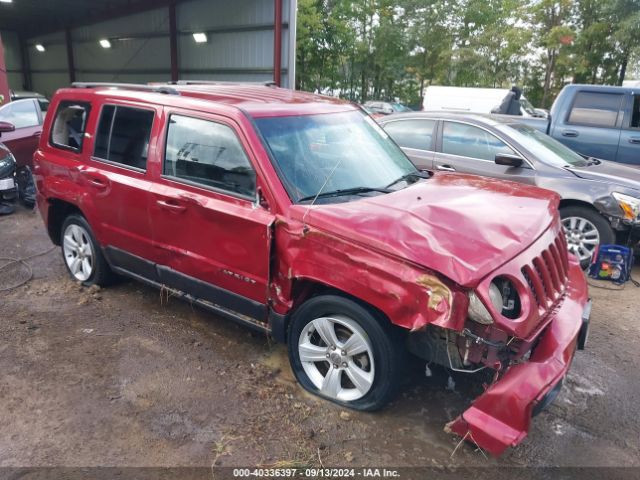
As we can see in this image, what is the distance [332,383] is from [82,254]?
9.82 ft

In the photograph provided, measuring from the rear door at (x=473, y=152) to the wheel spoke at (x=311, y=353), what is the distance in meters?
3.46

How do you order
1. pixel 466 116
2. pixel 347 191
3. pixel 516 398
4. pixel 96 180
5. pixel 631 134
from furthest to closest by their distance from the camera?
1. pixel 631 134
2. pixel 466 116
3. pixel 96 180
4. pixel 347 191
5. pixel 516 398

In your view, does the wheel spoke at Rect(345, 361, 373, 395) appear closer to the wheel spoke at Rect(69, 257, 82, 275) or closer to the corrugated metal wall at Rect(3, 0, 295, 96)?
the wheel spoke at Rect(69, 257, 82, 275)

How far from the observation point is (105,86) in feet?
15.2

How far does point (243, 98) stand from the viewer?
3846 mm

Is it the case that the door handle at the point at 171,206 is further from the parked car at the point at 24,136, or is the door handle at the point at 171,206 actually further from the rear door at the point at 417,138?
the parked car at the point at 24,136

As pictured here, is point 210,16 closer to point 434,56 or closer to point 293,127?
point 293,127

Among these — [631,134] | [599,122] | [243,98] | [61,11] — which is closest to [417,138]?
[599,122]

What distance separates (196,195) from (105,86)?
1853 millimetres

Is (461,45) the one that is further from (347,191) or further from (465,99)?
(347,191)

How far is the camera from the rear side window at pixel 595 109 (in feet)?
25.9

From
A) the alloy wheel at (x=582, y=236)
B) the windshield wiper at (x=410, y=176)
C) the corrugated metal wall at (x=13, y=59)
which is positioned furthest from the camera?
the corrugated metal wall at (x=13, y=59)

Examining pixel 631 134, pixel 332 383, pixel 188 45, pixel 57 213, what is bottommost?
pixel 332 383

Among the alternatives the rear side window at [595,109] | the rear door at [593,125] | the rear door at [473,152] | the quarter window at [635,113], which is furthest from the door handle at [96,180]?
the quarter window at [635,113]
